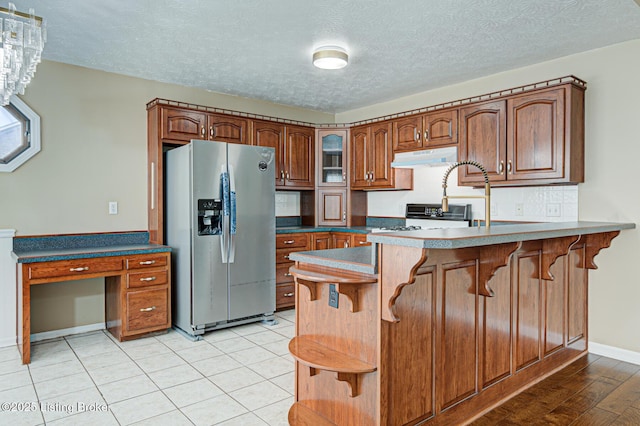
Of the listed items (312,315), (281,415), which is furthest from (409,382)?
(281,415)

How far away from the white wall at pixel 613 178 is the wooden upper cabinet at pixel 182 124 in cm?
344

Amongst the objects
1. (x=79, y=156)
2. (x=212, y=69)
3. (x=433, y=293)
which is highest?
(x=212, y=69)

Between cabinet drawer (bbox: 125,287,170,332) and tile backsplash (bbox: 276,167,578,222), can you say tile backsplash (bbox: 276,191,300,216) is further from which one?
cabinet drawer (bbox: 125,287,170,332)

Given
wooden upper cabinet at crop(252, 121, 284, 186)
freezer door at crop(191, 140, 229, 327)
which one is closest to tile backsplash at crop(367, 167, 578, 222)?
wooden upper cabinet at crop(252, 121, 284, 186)

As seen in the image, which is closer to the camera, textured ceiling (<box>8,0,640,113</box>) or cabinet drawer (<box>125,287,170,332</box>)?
textured ceiling (<box>8,0,640,113</box>)

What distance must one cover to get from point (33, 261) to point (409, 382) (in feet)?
→ 9.48

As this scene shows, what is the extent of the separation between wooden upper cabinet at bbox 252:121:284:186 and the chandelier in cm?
254

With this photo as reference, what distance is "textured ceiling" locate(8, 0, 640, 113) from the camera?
105 inches

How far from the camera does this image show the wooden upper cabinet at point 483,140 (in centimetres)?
368

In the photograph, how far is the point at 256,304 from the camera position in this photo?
13.7 ft

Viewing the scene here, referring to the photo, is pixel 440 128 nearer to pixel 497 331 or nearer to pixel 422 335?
pixel 497 331

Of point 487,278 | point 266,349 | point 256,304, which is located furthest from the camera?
point 256,304

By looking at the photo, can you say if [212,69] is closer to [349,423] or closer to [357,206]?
[357,206]

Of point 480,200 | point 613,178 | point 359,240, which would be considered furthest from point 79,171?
point 613,178
